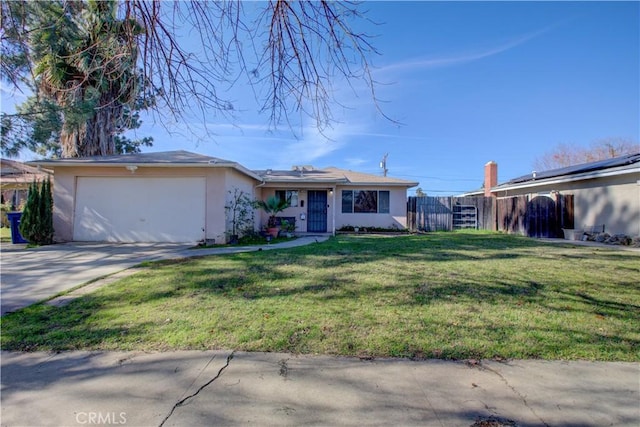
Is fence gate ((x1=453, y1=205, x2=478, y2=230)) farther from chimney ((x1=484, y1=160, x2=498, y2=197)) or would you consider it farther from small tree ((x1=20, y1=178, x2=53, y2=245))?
small tree ((x1=20, y1=178, x2=53, y2=245))

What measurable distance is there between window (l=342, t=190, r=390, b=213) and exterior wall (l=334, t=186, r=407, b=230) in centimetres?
17

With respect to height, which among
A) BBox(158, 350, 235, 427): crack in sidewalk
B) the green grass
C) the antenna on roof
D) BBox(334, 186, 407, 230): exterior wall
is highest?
the antenna on roof

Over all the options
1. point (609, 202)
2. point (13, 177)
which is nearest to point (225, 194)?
point (13, 177)

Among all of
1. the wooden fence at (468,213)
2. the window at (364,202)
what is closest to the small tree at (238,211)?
the window at (364,202)

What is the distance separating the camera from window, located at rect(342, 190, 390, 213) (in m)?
16.3

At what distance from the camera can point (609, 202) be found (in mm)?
11891

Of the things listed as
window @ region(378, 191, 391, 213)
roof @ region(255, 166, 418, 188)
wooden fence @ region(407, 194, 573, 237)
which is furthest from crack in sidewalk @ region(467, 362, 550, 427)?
wooden fence @ region(407, 194, 573, 237)

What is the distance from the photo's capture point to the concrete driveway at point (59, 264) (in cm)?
488

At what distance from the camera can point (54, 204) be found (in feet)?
35.3

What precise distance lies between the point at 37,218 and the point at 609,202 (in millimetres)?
20529

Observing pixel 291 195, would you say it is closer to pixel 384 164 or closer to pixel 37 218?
pixel 37 218

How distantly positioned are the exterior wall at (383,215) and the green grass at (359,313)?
31.9ft

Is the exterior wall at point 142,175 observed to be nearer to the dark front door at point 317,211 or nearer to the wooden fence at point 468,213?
the dark front door at point 317,211

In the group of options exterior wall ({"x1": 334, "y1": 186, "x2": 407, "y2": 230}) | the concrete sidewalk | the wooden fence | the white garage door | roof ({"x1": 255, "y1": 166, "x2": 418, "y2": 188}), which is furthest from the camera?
exterior wall ({"x1": 334, "y1": 186, "x2": 407, "y2": 230})
